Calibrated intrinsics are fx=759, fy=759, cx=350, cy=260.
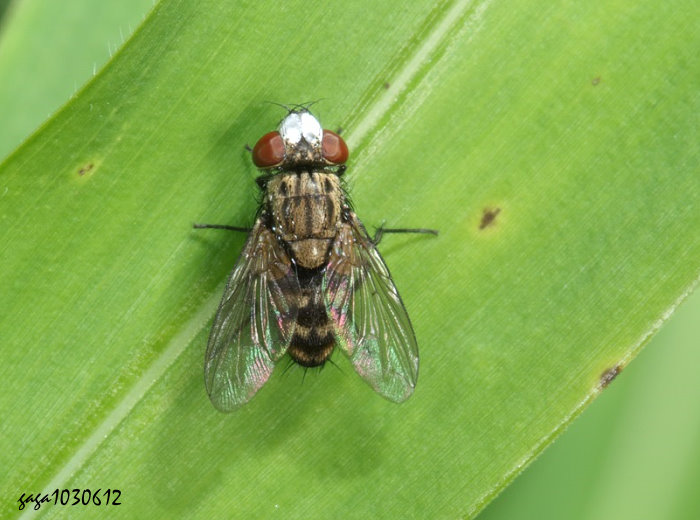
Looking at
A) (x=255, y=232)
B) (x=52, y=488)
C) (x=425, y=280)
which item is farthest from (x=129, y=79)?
(x=52, y=488)

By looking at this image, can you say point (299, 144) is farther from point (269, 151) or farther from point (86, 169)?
point (86, 169)

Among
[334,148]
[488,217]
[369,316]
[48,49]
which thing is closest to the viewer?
[334,148]

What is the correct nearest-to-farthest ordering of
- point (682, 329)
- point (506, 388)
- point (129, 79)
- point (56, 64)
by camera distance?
point (129, 79) < point (506, 388) < point (682, 329) < point (56, 64)

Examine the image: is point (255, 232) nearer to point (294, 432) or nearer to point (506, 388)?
point (294, 432)

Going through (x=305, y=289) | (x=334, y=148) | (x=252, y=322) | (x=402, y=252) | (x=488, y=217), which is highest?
(x=488, y=217)

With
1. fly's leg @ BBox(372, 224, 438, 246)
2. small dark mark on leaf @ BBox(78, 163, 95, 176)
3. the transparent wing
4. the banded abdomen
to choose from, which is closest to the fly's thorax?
the banded abdomen

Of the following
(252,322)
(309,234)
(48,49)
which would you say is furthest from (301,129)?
(48,49)
